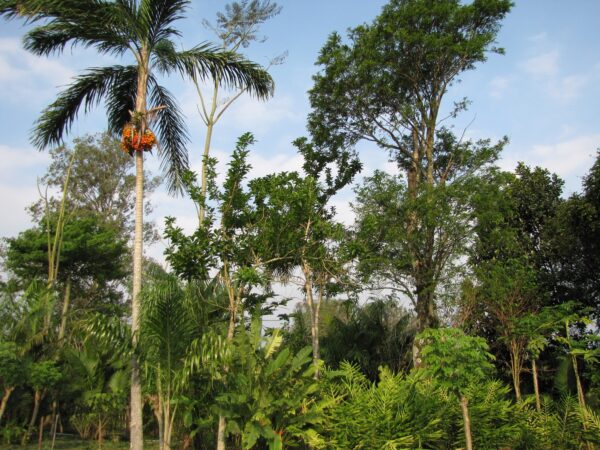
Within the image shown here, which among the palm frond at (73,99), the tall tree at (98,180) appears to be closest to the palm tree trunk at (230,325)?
the palm frond at (73,99)

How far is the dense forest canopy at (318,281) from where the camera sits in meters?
7.72

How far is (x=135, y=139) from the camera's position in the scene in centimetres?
780

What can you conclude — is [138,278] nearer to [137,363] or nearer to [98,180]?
[137,363]

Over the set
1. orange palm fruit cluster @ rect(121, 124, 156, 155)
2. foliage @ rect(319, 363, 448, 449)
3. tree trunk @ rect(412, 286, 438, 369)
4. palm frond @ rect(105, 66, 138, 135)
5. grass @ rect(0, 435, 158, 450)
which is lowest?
grass @ rect(0, 435, 158, 450)

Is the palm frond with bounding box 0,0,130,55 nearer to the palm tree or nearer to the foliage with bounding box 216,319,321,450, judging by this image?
the palm tree

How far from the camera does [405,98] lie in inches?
601

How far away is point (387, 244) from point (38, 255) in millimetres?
12116

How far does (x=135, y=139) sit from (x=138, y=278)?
213 cm

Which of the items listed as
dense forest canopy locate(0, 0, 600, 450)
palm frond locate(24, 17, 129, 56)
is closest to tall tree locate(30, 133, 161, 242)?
dense forest canopy locate(0, 0, 600, 450)

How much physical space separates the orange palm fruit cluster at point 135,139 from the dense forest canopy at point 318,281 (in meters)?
0.03

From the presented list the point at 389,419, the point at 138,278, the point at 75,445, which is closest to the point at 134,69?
the point at 138,278

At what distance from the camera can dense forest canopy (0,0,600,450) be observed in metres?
7.72

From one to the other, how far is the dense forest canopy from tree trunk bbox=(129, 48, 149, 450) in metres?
0.04

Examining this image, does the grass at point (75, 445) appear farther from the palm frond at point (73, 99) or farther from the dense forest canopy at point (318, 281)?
the palm frond at point (73, 99)
